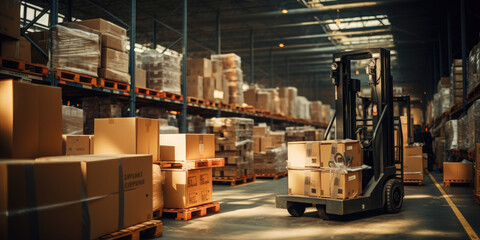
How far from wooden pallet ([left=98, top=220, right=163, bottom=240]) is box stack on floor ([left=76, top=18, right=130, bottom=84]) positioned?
391 centimetres

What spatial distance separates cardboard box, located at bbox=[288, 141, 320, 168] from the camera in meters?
5.92

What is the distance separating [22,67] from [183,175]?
270 cm

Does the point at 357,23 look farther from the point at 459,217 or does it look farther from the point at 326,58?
the point at 459,217

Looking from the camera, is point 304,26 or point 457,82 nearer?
point 457,82

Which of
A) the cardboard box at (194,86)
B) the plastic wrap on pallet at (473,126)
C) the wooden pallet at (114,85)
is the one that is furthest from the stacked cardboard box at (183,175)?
the plastic wrap on pallet at (473,126)

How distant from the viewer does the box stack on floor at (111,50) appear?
7.66 m

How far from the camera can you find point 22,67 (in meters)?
6.04

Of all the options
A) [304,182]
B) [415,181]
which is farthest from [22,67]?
[415,181]

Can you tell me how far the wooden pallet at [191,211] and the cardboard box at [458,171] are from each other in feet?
20.3

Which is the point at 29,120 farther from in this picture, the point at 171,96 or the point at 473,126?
the point at 473,126

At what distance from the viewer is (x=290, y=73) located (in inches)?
1206

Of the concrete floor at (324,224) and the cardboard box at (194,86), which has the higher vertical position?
the cardboard box at (194,86)

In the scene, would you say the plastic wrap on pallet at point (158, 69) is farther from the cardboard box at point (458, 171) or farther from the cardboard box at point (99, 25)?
the cardboard box at point (458, 171)

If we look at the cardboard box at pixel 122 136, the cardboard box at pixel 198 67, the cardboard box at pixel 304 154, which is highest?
the cardboard box at pixel 198 67
